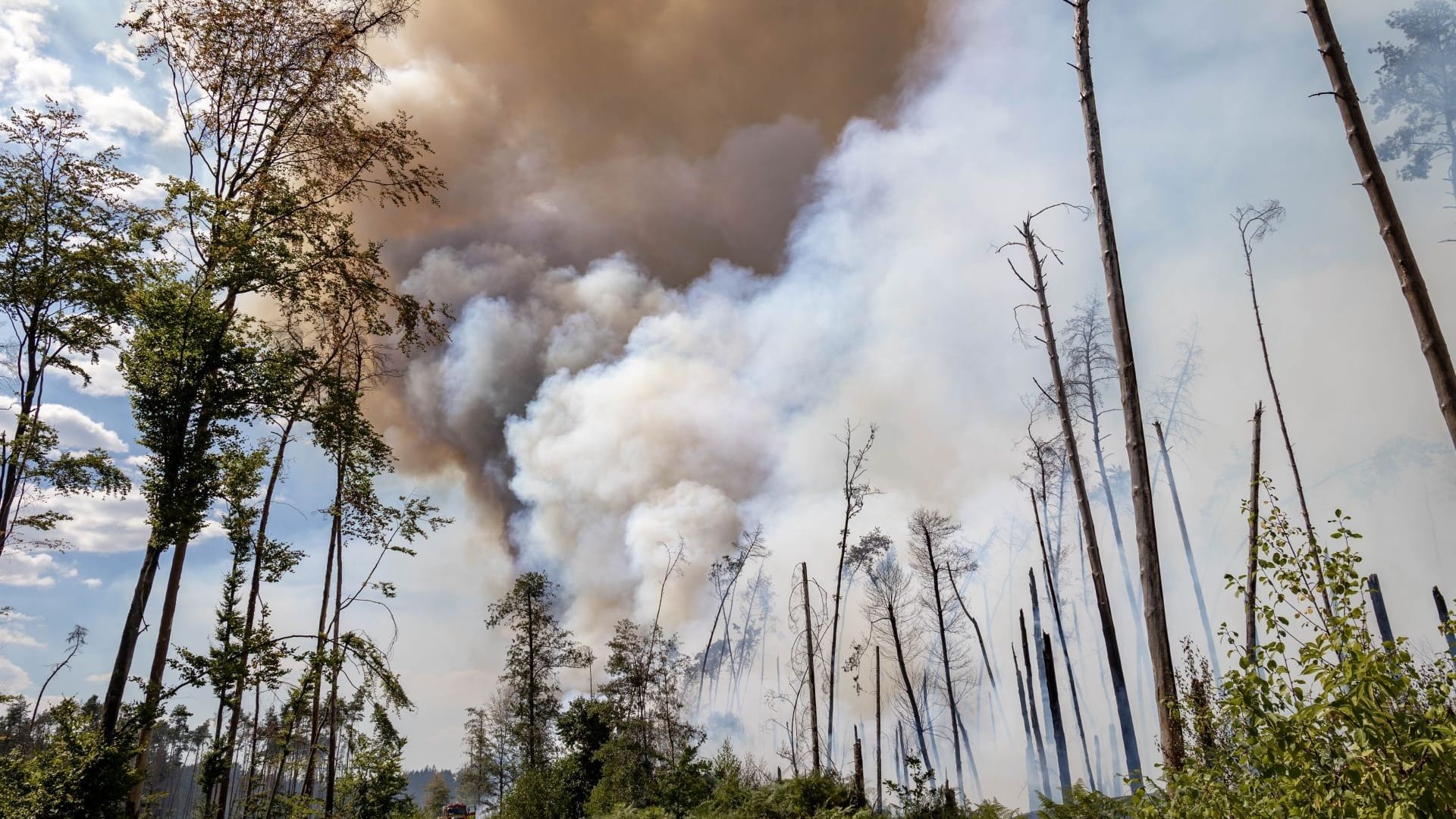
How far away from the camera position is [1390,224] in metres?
4.62

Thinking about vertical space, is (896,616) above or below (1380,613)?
above

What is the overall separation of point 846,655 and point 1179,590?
8.03m

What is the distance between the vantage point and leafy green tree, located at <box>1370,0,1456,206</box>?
34.4ft

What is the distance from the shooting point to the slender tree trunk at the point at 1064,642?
12664 millimetres

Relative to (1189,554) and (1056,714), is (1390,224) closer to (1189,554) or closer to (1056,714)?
(1189,554)

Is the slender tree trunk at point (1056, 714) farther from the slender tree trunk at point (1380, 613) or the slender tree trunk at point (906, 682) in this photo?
the slender tree trunk at point (1380, 613)

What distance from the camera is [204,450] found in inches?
303

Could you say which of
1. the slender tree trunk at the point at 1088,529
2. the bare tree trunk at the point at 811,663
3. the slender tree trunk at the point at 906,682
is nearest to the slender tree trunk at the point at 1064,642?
the slender tree trunk at the point at 1088,529

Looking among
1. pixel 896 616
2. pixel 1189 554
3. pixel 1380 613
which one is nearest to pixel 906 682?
pixel 896 616

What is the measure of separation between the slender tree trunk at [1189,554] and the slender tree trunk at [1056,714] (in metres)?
2.69

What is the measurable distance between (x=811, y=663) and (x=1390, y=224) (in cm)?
1328

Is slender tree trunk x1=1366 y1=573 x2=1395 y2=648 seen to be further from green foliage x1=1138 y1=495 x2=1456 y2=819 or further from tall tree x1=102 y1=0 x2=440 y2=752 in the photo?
tall tree x1=102 y1=0 x2=440 y2=752

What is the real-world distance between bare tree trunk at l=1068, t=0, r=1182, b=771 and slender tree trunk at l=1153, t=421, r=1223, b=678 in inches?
246

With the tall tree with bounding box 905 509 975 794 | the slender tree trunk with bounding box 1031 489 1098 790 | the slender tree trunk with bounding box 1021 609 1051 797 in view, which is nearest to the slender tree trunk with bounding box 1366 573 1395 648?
the slender tree trunk with bounding box 1031 489 1098 790
